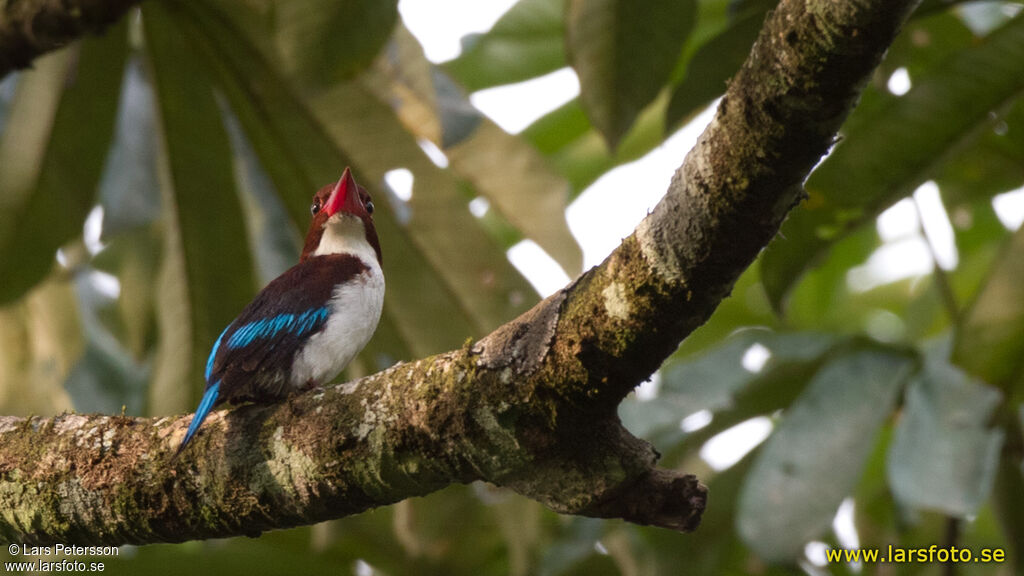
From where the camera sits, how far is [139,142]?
17.2ft

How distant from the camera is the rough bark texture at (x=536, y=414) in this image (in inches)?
62.6

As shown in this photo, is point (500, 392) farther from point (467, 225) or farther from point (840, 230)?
point (467, 225)

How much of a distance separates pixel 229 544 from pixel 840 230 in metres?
3.31

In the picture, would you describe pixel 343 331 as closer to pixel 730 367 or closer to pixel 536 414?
pixel 536 414

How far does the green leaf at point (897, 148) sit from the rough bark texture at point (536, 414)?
1352 mm

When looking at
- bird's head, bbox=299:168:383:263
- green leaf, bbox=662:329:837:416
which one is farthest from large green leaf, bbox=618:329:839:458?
bird's head, bbox=299:168:383:263

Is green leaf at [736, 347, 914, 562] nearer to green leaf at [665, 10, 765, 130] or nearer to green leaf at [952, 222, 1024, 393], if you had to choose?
green leaf at [952, 222, 1024, 393]

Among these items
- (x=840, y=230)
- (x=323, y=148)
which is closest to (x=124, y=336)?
(x=323, y=148)

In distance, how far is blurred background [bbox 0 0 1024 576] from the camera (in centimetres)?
332

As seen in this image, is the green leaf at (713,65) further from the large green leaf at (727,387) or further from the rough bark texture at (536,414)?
the rough bark texture at (536,414)

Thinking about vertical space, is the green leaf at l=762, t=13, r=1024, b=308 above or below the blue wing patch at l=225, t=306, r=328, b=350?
above

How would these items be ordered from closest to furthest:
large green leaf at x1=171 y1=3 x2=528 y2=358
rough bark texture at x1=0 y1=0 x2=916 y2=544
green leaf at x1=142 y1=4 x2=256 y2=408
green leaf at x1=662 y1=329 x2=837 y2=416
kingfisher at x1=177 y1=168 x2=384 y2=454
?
rough bark texture at x1=0 y1=0 x2=916 y2=544
kingfisher at x1=177 y1=168 x2=384 y2=454
large green leaf at x1=171 y1=3 x2=528 y2=358
green leaf at x1=142 y1=4 x2=256 y2=408
green leaf at x1=662 y1=329 x2=837 y2=416

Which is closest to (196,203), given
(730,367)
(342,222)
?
(342,222)

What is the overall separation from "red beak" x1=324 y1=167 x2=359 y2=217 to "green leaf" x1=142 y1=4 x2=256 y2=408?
0.64 metres
